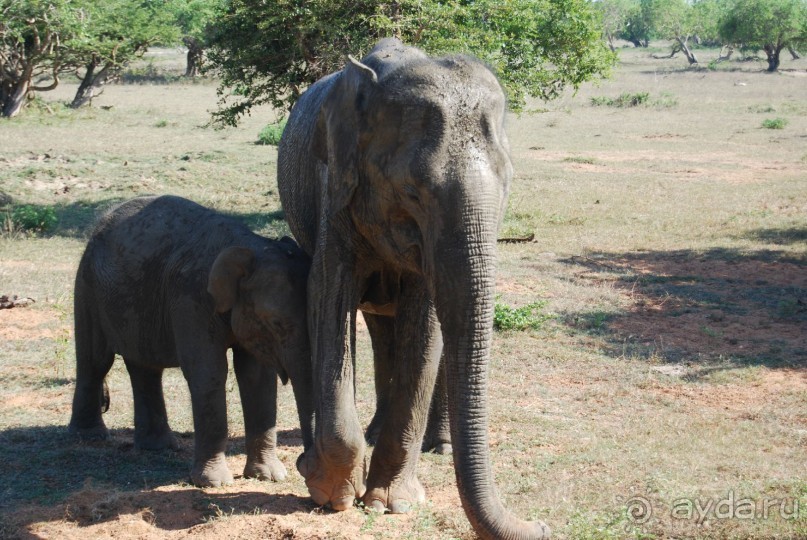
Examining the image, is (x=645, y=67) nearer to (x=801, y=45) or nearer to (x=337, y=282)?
(x=801, y=45)

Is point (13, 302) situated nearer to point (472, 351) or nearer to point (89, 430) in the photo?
point (89, 430)

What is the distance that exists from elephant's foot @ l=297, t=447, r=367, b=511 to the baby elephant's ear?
0.93 meters

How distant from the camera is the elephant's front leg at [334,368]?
492 cm

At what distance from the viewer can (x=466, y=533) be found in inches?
193

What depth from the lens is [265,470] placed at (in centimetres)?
577

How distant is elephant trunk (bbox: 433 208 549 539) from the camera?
13.5 feet

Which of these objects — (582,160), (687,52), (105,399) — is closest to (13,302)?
(105,399)

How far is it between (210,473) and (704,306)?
6595 millimetres

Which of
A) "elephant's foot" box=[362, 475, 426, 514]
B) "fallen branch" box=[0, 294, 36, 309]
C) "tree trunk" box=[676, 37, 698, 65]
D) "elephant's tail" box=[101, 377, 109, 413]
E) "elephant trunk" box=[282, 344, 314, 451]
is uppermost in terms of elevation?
"elephant trunk" box=[282, 344, 314, 451]

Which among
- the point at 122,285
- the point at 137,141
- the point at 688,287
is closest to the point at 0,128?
the point at 137,141

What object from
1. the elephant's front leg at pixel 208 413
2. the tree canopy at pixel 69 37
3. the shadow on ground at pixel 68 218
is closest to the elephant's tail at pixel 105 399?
the elephant's front leg at pixel 208 413

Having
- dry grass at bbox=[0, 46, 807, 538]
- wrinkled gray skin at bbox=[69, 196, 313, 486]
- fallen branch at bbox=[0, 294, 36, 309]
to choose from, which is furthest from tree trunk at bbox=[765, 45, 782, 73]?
wrinkled gray skin at bbox=[69, 196, 313, 486]

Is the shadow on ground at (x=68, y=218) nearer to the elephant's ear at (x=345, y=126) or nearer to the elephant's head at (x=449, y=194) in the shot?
the elephant's ear at (x=345, y=126)

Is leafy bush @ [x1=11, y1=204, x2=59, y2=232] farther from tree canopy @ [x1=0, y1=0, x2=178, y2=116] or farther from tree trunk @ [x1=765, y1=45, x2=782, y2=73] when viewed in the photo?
tree trunk @ [x1=765, y1=45, x2=782, y2=73]
